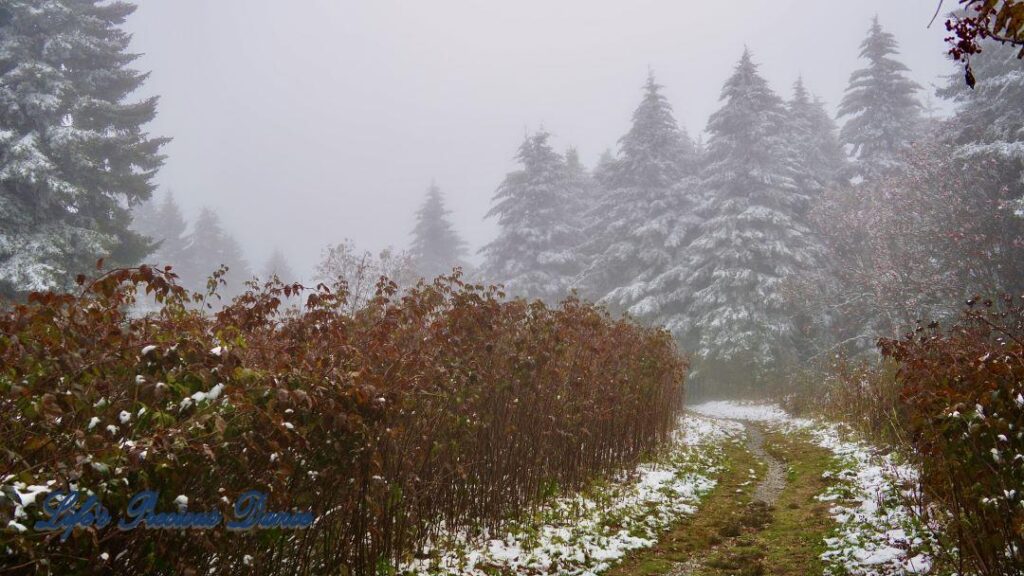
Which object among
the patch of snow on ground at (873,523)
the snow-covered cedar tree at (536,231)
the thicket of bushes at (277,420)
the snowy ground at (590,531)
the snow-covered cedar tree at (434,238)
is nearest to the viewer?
the thicket of bushes at (277,420)

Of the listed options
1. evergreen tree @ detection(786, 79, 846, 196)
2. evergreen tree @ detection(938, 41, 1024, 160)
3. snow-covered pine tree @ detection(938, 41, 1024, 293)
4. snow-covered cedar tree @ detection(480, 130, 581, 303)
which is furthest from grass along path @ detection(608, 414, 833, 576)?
snow-covered cedar tree @ detection(480, 130, 581, 303)

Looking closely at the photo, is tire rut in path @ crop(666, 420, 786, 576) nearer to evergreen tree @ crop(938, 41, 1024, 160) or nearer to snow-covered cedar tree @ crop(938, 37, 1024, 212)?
snow-covered cedar tree @ crop(938, 37, 1024, 212)

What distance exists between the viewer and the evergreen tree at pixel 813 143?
30.9m

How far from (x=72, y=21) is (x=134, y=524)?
25403 millimetres

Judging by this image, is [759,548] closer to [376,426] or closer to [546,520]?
[546,520]

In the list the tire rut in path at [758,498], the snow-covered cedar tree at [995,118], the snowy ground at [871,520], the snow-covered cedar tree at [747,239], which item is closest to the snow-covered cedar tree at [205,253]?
the snow-covered cedar tree at [747,239]

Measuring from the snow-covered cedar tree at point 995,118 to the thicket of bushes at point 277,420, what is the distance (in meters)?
17.3

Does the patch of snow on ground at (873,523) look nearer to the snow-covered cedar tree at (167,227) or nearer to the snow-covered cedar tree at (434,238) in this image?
the snow-covered cedar tree at (434,238)

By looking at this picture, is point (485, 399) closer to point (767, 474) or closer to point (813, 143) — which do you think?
point (767, 474)

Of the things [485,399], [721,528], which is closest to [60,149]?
[485,399]

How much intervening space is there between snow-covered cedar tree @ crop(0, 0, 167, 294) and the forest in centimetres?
10

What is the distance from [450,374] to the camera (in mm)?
6160

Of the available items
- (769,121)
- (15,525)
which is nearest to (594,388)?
(15,525)

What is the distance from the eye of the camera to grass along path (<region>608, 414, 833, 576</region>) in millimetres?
6082
